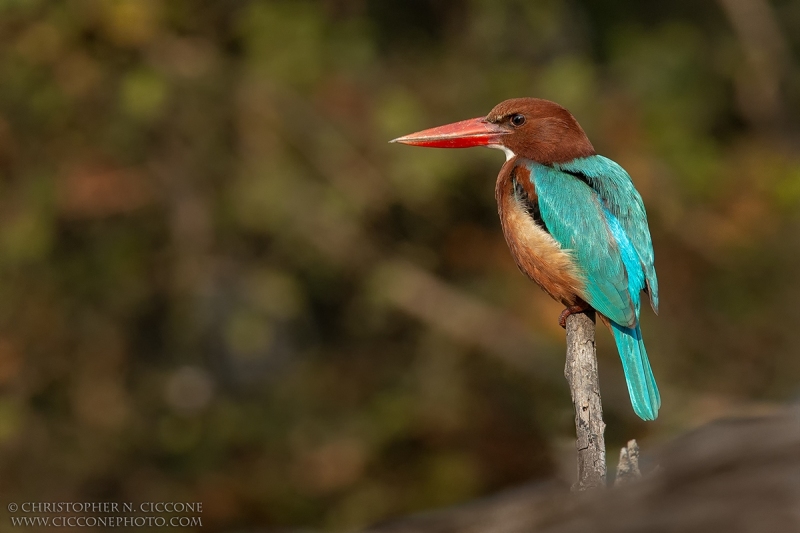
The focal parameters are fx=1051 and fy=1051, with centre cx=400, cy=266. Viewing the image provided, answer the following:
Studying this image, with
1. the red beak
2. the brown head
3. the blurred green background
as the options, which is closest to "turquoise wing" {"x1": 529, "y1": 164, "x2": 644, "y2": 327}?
the brown head

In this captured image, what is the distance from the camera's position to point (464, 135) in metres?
3.39

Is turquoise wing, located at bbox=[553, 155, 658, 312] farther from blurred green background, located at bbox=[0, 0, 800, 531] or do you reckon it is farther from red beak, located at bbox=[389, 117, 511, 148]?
blurred green background, located at bbox=[0, 0, 800, 531]

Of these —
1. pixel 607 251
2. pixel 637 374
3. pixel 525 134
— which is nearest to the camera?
pixel 637 374

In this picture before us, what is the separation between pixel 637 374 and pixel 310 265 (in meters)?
3.11

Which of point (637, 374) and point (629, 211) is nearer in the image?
point (637, 374)

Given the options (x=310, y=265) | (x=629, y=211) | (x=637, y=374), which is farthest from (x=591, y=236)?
(x=310, y=265)

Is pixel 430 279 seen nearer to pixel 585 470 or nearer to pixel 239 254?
pixel 239 254

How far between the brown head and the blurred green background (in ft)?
6.33

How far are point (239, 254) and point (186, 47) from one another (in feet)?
3.75

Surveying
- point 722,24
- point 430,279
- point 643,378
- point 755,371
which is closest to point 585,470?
point 643,378

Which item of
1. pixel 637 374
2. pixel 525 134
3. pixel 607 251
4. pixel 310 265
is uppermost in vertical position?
pixel 310 265

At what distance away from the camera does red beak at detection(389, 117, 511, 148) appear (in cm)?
335

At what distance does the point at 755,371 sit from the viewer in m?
6.22

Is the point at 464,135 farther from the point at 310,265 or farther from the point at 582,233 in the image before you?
the point at 310,265
